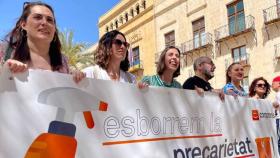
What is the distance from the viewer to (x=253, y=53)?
718 inches

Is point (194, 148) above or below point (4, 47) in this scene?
below

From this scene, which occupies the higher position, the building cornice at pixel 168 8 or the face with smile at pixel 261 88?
the building cornice at pixel 168 8

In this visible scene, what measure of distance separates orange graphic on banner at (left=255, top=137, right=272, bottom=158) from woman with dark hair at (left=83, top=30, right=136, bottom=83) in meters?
1.86

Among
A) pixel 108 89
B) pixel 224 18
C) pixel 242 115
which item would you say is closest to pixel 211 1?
pixel 224 18

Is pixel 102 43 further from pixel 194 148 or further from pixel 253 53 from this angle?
pixel 253 53

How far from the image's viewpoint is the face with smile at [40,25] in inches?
98.2

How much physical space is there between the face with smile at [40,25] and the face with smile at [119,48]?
74 centimetres

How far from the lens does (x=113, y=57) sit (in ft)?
10.5

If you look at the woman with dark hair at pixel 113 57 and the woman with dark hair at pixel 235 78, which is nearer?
the woman with dark hair at pixel 113 57

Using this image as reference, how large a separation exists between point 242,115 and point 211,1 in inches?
712

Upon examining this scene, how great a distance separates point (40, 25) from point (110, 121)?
2.58 feet

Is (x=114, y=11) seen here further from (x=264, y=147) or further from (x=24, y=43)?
(x=24, y=43)

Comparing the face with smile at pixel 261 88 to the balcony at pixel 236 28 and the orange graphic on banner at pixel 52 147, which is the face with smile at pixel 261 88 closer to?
the orange graphic on banner at pixel 52 147

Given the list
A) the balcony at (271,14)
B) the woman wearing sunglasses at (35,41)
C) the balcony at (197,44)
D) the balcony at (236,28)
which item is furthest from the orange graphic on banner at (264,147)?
the balcony at (197,44)
